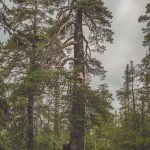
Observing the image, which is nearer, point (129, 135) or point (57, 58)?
point (57, 58)

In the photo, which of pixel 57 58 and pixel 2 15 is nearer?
pixel 2 15

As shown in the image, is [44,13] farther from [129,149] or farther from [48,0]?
[129,149]

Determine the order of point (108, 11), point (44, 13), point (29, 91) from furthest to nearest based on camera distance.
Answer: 1. point (44, 13)
2. point (108, 11)
3. point (29, 91)

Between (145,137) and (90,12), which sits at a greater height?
(90,12)

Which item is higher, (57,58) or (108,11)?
(108,11)

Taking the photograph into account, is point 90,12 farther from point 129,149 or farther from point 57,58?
point 129,149

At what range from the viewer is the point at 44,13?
28938 mm

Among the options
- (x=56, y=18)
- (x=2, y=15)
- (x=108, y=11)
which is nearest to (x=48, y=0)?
(x=56, y=18)

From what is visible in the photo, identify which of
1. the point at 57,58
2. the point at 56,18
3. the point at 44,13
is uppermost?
the point at 44,13

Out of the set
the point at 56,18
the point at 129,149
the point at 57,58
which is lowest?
the point at 129,149

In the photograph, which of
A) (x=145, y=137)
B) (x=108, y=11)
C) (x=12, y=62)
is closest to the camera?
(x=108, y=11)

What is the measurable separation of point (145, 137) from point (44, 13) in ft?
52.9

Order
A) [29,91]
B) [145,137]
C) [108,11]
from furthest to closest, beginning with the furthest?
[145,137]
[108,11]
[29,91]

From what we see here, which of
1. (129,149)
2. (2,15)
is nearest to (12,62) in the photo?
(2,15)
